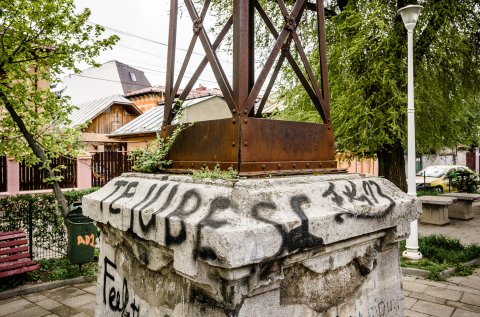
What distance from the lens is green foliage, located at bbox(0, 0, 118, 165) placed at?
6008 millimetres

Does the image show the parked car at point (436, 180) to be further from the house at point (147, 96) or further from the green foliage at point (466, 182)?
the house at point (147, 96)

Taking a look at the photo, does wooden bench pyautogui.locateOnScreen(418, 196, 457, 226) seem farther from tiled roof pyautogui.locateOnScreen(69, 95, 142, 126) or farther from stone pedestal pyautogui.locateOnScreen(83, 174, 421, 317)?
tiled roof pyautogui.locateOnScreen(69, 95, 142, 126)

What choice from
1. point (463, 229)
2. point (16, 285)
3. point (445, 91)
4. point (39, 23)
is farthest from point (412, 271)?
point (39, 23)

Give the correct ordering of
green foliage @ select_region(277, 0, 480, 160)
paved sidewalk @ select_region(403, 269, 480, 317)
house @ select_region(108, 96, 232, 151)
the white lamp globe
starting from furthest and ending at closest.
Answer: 1. house @ select_region(108, 96, 232, 151)
2. green foliage @ select_region(277, 0, 480, 160)
3. the white lamp globe
4. paved sidewalk @ select_region(403, 269, 480, 317)

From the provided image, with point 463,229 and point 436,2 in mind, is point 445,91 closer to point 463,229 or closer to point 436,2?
point 436,2

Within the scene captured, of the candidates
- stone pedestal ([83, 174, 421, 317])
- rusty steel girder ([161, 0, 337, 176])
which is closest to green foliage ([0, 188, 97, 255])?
stone pedestal ([83, 174, 421, 317])

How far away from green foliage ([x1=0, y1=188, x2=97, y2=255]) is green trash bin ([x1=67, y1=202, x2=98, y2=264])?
39.0 inches

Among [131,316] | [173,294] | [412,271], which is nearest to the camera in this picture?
[173,294]

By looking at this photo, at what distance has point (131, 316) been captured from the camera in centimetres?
232

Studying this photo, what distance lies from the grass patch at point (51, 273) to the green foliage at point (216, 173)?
5.16 m

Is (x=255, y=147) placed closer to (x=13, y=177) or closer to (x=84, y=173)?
(x=13, y=177)

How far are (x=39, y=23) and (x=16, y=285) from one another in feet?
14.6

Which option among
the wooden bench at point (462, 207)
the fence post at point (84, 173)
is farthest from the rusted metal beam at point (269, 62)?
the fence post at point (84, 173)

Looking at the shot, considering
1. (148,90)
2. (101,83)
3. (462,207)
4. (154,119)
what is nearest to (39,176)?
(154,119)
